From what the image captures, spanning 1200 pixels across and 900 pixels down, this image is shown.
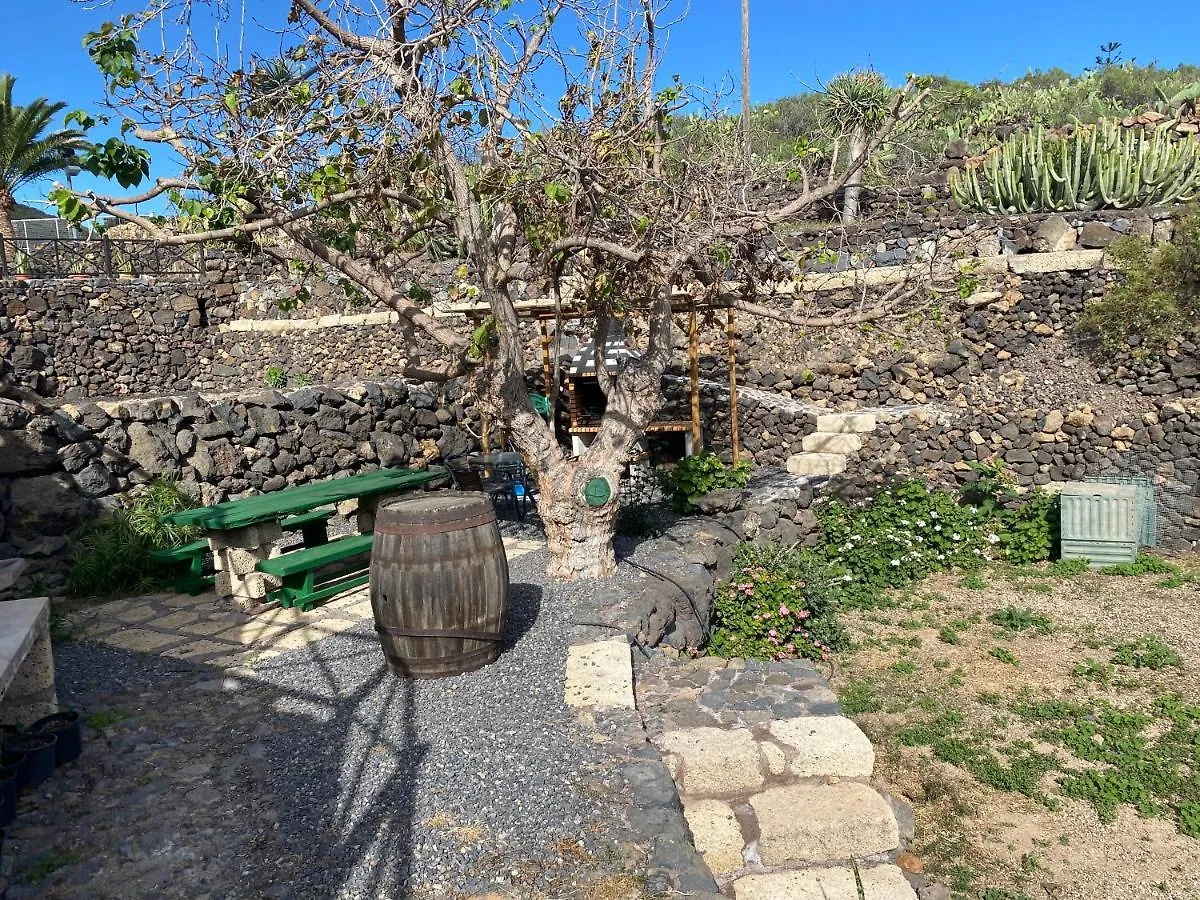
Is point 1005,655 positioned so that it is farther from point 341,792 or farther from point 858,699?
point 341,792

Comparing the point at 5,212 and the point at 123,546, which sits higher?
the point at 5,212

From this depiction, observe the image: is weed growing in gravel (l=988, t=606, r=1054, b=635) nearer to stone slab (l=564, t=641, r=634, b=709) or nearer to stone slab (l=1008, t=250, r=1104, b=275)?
stone slab (l=564, t=641, r=634, b=709)

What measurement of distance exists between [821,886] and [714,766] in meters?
0.64

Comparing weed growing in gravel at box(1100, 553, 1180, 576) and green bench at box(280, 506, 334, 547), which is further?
weed growing in gravel at box(1100, 553, 1180, 576)

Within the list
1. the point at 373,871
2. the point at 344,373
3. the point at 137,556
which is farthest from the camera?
the point at 344,373

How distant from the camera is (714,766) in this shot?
355 cm

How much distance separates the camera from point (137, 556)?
6.52 m

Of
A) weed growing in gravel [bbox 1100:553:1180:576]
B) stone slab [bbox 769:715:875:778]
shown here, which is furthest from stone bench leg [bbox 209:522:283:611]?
weed growing in gravel [bbox 1100:553:1180:576]

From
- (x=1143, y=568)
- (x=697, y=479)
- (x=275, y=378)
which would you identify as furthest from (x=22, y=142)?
(x=1143, y=568)

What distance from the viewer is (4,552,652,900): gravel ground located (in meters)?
2.77

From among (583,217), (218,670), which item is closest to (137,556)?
(218,670)

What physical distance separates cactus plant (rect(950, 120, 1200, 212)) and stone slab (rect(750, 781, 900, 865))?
36.4ft

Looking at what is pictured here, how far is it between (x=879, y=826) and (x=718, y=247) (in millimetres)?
3541

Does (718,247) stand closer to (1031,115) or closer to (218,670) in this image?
(218,670)
